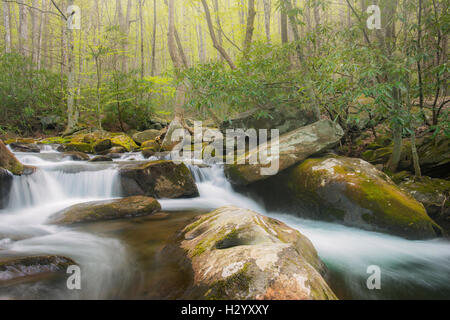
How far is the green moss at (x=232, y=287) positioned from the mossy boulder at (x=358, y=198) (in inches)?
127

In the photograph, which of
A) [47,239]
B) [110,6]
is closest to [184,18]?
[110,6]

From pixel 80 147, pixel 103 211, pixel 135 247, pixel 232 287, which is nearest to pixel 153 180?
pixel 103 211

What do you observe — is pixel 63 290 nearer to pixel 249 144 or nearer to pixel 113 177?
pixel 113 177

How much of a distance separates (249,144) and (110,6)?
29.6 meters

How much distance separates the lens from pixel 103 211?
4188 millimetres

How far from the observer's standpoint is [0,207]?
4.54m

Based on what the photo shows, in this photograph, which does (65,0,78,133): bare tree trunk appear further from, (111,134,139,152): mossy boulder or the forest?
the forest

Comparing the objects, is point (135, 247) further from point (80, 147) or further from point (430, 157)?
point (80, 147)

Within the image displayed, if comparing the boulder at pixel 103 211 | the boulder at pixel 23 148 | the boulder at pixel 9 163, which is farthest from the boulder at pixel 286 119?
the boulder at pixel 23 148

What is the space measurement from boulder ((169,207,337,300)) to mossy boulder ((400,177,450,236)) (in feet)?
9.62

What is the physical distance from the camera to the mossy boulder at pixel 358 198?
3.79m

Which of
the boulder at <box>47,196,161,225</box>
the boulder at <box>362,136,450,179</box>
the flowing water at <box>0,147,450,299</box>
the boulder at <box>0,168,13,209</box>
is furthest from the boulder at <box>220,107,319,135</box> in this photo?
the boulder at <box>0,168,13,209</box>

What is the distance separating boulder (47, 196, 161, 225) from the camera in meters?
4.07

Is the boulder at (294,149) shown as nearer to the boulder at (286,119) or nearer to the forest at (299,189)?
the forest at (299,189)
